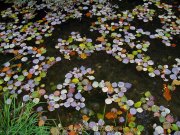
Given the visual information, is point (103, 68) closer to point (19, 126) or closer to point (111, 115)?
point (111, 115)

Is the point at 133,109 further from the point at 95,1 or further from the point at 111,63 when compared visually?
the point at 95,1

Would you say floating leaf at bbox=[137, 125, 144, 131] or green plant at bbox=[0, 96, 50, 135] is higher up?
green plant at bbox=[0, 96, 50, 135]

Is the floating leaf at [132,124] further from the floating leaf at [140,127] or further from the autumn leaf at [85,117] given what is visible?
the autumn leaf at [85,117]

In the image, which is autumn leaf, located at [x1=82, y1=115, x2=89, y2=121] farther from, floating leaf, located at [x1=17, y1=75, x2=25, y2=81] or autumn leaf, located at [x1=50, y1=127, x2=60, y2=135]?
floating leaf, located at [x1=17, y1=75, x2=25, y2=81]

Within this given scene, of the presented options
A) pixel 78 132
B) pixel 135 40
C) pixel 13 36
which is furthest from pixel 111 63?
pixel 13 36

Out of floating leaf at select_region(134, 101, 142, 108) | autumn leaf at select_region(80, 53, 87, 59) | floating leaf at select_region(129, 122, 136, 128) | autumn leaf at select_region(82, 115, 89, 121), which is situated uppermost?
autumn leaf at select_region(80, 53, 87, 59)

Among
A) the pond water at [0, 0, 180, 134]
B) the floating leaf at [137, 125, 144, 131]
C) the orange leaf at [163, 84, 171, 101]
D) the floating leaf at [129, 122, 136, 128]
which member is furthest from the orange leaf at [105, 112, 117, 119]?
the orange leaf at [163, 84, 171, 101]

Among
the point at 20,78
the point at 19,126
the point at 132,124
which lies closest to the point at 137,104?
the point at 132,124

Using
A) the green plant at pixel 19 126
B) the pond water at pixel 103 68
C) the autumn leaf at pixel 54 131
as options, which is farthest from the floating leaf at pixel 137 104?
the green plant at pixel 19 126

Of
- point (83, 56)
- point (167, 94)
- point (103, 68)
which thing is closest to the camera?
point (167, 94)
